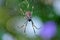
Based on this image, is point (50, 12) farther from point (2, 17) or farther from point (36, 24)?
point (2, 17)

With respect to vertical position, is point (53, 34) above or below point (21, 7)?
below

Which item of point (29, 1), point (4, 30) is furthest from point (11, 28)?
point (29, 1)

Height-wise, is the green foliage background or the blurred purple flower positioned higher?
the green foliage background

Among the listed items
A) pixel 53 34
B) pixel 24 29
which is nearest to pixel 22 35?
pixel 24 29

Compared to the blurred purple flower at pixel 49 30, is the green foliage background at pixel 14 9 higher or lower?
higher

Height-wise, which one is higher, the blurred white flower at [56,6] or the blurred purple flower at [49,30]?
the blurred white flower at [56,6]

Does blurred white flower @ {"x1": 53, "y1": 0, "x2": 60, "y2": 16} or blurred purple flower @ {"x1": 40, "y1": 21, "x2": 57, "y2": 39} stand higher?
blurred white flower @ {"x1": 53, "y1": 0, "x2": 60, "y2": 16}
